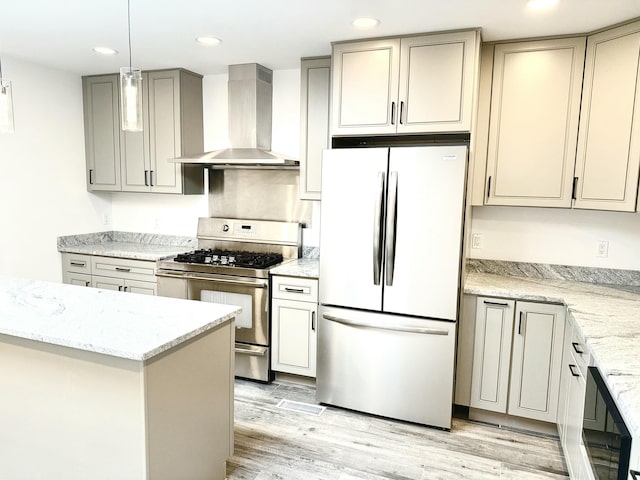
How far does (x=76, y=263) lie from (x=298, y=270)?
2193 mm

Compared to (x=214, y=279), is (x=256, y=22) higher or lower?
higher

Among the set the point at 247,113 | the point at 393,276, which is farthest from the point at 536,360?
the point at 247,113

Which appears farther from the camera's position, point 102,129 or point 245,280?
point 102,129

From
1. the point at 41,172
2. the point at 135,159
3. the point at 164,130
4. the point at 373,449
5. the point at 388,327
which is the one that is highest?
the point at 164,130

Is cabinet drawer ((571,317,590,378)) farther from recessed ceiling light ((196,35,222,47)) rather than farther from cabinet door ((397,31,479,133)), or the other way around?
recessed ceiling light ((196,35,222,47))

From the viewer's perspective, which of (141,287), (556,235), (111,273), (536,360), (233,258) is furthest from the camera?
(111,273)

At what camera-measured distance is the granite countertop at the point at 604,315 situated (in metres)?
1.51

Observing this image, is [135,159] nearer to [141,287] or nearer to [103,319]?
[141,287]

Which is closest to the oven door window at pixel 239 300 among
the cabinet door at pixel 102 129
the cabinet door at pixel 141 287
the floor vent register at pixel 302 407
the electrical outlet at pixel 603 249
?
the cabinet door at pixel 141 287

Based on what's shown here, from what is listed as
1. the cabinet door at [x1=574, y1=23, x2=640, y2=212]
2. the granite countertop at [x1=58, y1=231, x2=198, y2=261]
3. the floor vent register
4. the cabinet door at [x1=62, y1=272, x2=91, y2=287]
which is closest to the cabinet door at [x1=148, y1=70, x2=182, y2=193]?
the granite countertop at [x1=58, y1=231, x2=198, y2=261]

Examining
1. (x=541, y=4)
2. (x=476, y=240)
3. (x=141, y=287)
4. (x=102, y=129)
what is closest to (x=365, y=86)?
(x=541, y=4)

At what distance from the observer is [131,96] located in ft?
6.34

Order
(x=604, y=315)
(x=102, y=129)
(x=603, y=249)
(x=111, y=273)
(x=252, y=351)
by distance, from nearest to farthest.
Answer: (x=604, y=315) < (x=603, y=249) < (x=252, y=351) < (x=111, y=273) < (x=102, y=129)

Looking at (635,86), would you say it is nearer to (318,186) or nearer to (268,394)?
(318,186)
